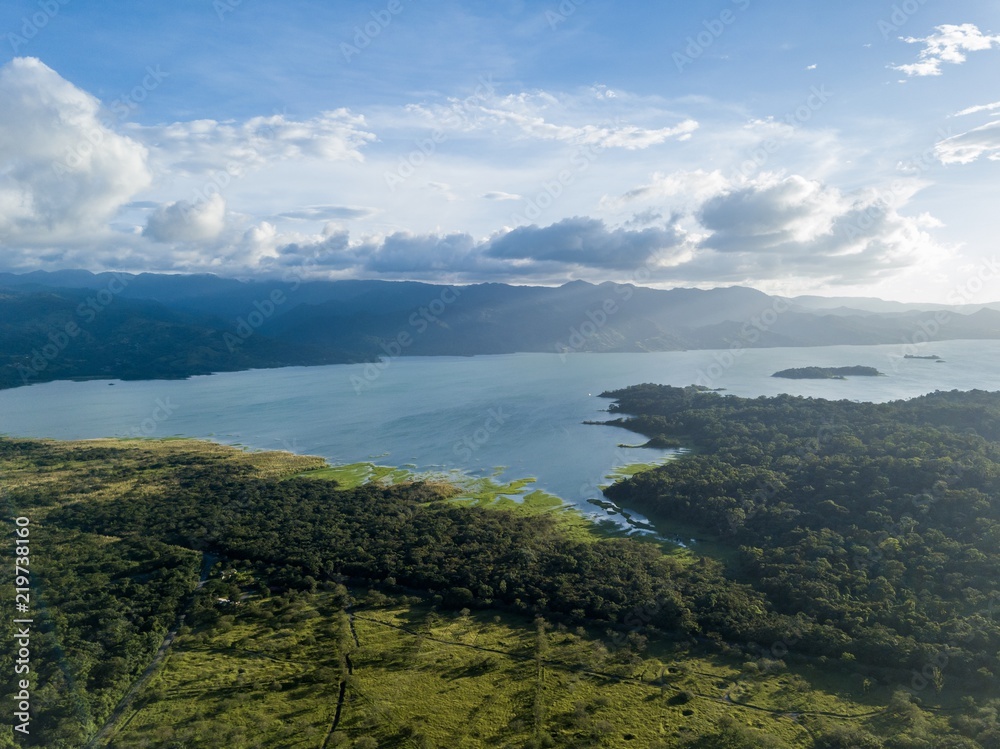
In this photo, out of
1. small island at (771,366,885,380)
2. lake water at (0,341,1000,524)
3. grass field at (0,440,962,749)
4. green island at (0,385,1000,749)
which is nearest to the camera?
grass field at (0,440,962,749)

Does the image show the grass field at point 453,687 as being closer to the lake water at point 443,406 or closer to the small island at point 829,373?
the lake water at point 443,406

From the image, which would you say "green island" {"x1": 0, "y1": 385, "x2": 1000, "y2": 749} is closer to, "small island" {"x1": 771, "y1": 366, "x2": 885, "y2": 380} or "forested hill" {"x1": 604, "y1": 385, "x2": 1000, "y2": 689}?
"forested hill" {"x1": 604, "y1": 385, "x2": 1000, "y2": 689}

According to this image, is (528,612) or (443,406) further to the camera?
(443,406)

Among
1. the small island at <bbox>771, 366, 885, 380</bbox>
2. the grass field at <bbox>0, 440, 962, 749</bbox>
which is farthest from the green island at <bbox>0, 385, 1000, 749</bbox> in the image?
the small island at <bbox>771, 366, 885, 380</bbox>

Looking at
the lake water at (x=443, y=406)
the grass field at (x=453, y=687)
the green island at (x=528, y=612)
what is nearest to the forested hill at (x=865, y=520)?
the green island at (x=528, y=612)

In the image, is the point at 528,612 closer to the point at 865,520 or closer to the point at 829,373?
the point at 865,520

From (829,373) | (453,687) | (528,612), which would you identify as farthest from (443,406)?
(829,373)
